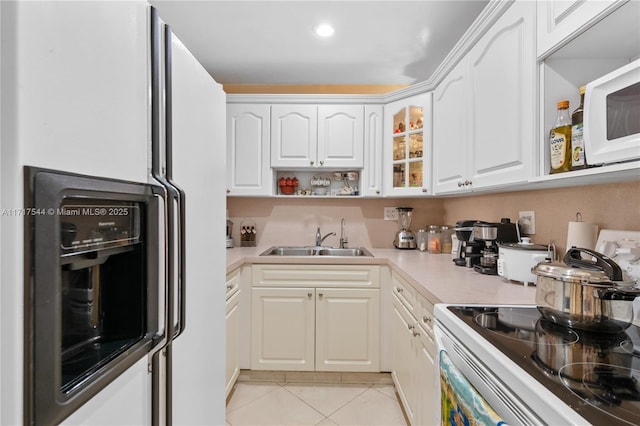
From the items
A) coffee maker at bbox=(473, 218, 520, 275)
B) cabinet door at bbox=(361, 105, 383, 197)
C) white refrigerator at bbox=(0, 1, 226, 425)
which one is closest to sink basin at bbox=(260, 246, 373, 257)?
cabinet door at bbox=(361, 105, 383, 197)

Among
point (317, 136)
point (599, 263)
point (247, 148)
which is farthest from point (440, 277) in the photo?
point (247, 148)

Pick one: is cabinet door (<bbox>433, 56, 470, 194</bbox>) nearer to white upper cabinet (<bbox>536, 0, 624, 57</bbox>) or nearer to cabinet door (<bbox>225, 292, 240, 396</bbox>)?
white upper cabinet (<bbox>536, 0, 624, 57</bbox>)

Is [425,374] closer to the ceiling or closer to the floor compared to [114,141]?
closer to the floor

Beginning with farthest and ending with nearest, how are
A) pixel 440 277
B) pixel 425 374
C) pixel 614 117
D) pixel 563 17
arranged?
pixel 440 277 → pixel 425 374 → pixel 563 17 → pixel 614 117

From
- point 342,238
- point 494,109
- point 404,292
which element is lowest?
point 404,292

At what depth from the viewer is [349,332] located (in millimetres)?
2273

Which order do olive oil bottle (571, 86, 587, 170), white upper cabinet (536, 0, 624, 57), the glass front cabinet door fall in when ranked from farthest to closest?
the glass front cabinet door < olive oil bottle (571, 86, 587, 170) < white upper cabinet (536, 0, 624, 57)

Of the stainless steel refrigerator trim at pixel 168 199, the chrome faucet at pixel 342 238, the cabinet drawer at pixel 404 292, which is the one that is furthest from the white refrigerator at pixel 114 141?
the chrome faucet at pixel 342 238

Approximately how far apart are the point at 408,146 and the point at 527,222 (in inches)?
43.2

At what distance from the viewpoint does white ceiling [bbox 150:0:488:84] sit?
1.90 metres

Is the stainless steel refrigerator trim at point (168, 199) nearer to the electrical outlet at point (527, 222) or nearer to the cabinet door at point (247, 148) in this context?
the electrical outlet at point (527, 222)

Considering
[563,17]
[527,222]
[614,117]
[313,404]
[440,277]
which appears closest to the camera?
[614,117]

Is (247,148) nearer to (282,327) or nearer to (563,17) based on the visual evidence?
(282,327)

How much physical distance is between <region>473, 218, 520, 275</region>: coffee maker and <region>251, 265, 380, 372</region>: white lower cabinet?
0.76m
